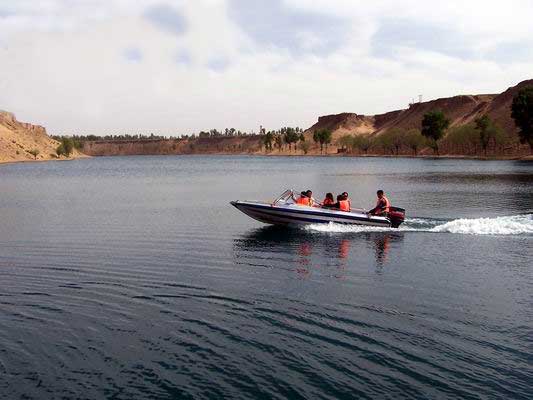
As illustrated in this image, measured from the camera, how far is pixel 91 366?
12703mm

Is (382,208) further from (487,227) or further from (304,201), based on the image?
(487,227)

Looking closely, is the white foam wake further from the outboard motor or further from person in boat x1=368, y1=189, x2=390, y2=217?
person in boat x1=368, y1=189, x2=390, y2=217

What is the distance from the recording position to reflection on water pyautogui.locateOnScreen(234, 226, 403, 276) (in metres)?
24.3

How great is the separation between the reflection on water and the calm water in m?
0.11

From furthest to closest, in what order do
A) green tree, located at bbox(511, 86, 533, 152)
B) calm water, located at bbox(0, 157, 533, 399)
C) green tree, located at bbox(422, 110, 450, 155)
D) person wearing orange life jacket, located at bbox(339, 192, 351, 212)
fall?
green tree, located at bbox(422, 110, 450, 155) → green tree, located at bbox(511, 86, 533, 152) → person wearing orange life jacket, located at bbox(339, 192, 351, 212) → calm water, located at bbox(0, 157, 533, 399)

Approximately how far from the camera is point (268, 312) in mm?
16641

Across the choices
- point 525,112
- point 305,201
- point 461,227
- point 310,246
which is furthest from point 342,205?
point 525,112

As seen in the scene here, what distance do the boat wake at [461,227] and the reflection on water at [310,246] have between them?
3.28 ft

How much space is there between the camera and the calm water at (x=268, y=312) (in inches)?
470

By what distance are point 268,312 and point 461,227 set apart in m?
19.6

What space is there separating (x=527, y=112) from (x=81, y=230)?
127 m

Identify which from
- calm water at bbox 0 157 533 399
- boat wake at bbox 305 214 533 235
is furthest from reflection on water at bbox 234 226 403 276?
boat wake at bbox 305 214 533 235

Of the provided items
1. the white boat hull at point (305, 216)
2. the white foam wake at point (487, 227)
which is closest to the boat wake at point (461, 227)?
the white foam wake at point (487, 227)

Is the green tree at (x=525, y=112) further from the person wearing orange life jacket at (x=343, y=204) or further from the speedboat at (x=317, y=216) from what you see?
the person wearing orange life jacket at (x=343, y=204)
